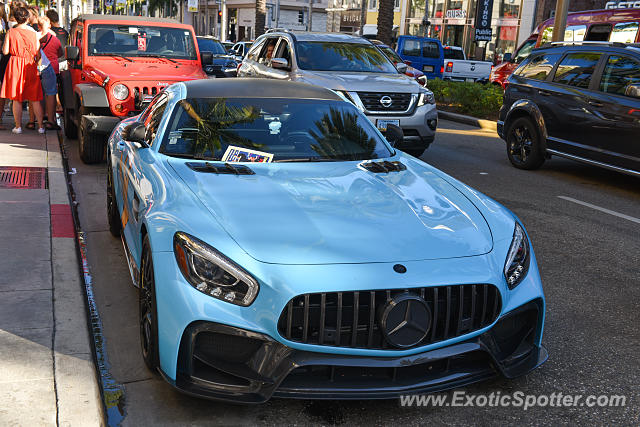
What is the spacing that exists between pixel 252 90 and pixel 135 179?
1103mm

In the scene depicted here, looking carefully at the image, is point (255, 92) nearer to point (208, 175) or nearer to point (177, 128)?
point (177, 128)

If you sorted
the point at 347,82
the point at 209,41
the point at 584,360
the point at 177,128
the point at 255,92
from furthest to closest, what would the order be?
the point at 209,41
the point at 347,82
the point at 255,92
the point at 177,128
the point at 584,360

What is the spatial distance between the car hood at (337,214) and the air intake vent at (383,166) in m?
0.07

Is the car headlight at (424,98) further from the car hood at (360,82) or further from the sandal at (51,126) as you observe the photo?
the sandal at (51,126)

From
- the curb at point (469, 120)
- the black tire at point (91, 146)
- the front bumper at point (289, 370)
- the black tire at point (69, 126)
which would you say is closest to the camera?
the front bumper at point (289, 370)

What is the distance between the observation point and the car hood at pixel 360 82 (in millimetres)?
10172

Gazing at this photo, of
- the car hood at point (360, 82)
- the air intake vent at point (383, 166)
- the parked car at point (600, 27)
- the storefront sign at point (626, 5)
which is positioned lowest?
the car hood at point (360, 82)

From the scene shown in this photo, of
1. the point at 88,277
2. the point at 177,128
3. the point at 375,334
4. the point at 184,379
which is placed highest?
the point at 177,128

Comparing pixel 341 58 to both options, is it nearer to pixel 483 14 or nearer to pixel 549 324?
pixel 549 324

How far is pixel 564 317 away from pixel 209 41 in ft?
75.3

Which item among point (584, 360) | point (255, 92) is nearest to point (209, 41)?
point (255, 92)

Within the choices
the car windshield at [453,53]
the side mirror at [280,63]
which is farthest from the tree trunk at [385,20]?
the side mirror at [280,63]

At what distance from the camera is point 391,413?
3428 mm

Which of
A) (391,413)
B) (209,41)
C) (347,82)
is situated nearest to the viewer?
(391,413)
